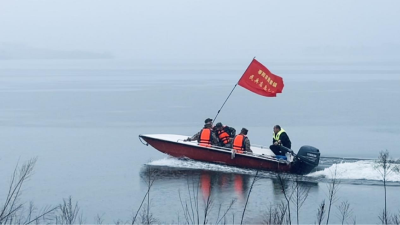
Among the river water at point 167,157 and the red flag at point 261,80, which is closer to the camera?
the river water at point 167,157

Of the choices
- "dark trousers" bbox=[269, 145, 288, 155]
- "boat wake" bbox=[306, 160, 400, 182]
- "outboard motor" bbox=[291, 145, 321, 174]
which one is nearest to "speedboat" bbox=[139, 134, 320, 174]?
"outboard motor" bbox=[291, 145, 321, 174]

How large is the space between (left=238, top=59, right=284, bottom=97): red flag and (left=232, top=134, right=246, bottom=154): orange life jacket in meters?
1.79

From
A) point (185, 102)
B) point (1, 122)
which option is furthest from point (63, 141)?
point (185, 102)

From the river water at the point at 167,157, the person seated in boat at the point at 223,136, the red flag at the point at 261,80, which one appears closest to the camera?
the river water at the point at 167,157

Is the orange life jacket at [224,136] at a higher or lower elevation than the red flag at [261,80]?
lower

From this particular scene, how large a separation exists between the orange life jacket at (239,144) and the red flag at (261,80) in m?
1.79

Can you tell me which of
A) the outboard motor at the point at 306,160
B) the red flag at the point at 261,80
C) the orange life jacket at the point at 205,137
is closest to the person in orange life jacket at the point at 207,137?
the orange life jacket at the point at 205,137

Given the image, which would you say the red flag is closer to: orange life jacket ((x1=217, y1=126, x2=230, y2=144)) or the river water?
orange life jacket ((x1=217, y1=126, x2=230, y2=144))

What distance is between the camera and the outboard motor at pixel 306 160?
14.7m

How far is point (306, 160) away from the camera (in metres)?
14.8

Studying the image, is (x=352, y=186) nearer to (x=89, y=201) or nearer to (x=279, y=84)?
(x=279, y=84)

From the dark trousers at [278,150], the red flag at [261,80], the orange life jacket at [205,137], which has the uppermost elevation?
the red flag at [261,80]

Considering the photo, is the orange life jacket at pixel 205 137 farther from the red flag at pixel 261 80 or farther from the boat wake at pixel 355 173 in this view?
the boat wake at pixel 355 173

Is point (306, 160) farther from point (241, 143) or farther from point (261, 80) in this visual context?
point (261, 80)
